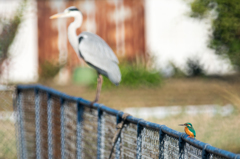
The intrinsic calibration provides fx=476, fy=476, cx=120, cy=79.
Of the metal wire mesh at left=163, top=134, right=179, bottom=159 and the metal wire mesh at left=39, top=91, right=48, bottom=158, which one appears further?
the metal wire mesh at left=39, top=91, right=48, bottom=158

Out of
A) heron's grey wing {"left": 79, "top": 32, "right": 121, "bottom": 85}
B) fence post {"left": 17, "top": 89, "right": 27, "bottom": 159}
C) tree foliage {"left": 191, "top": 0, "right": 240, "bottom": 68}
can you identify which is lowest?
fence post {"left": 17, "top": 89, "right": 27, "bottom": 159}

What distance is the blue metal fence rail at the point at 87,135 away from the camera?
255 cm

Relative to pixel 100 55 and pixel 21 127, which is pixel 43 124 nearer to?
pixel 21 127

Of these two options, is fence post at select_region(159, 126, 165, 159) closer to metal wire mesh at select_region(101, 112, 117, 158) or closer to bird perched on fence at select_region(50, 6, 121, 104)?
metal wire mesh at select_region(101, 112, 117, 158)

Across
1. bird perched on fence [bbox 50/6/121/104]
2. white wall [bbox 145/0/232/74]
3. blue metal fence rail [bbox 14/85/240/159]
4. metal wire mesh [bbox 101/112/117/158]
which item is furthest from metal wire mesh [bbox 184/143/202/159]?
white wall [bbox 145/0/232/74]

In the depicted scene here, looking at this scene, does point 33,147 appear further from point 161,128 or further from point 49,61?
point 49,61

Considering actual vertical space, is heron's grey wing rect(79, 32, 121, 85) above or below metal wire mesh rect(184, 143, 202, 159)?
above

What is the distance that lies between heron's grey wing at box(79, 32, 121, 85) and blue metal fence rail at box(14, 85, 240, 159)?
0.77 meters

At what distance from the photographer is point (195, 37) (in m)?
13.9

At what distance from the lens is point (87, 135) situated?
444 cm

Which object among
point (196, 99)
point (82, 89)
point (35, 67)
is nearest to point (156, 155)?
point (196, 99)

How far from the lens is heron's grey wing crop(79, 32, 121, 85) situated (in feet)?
19.2

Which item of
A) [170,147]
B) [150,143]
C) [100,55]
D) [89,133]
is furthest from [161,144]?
[100,55]

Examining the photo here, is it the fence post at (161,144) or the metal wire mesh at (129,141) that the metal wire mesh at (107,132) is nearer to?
the metal wire mesh at (129,141)
